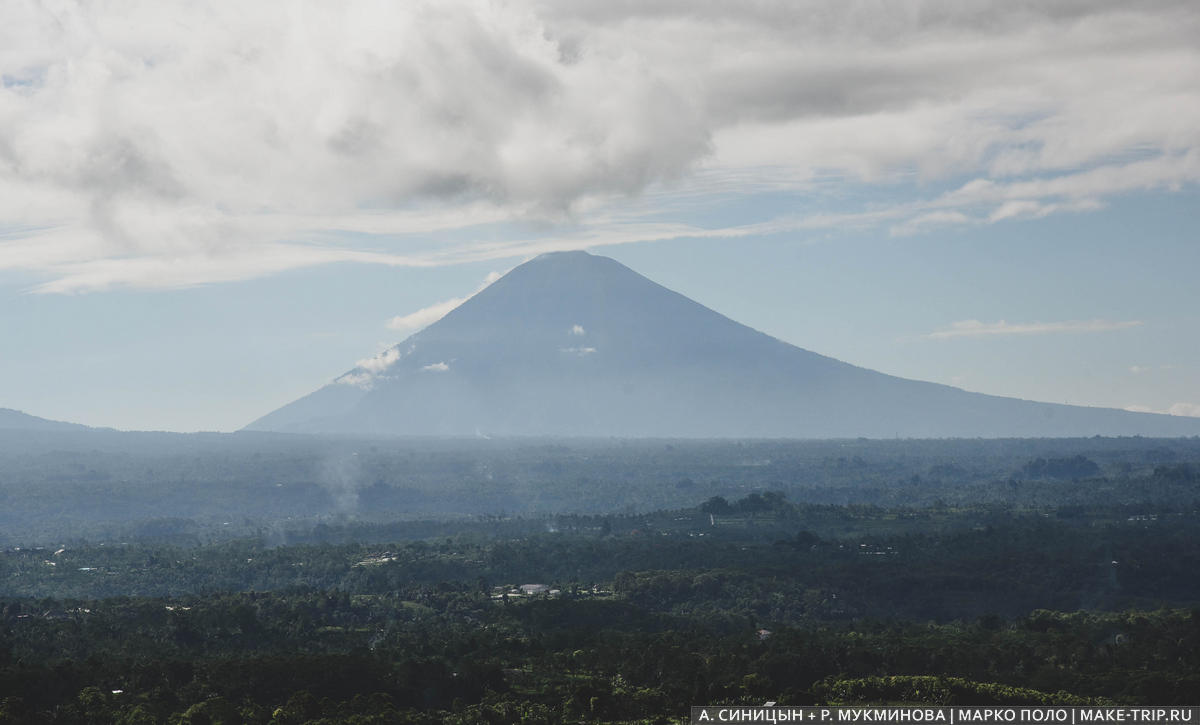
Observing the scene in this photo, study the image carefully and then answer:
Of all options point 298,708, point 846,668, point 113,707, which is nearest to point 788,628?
point 846,668

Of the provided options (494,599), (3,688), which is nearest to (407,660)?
(3,688)

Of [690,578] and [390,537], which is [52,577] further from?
[690,578]

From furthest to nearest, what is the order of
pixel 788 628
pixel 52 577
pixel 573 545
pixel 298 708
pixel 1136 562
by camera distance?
pixel 573 545 < pixel 52 577 < pixel 1136 562 < pixel 788 628 < pixel 298 708

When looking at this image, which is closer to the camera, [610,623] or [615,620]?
[610,623]

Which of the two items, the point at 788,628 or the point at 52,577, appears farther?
the point at 52,577

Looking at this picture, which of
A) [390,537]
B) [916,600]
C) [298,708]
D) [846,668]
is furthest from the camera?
[390,537]

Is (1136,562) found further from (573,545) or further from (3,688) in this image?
(3,688)
